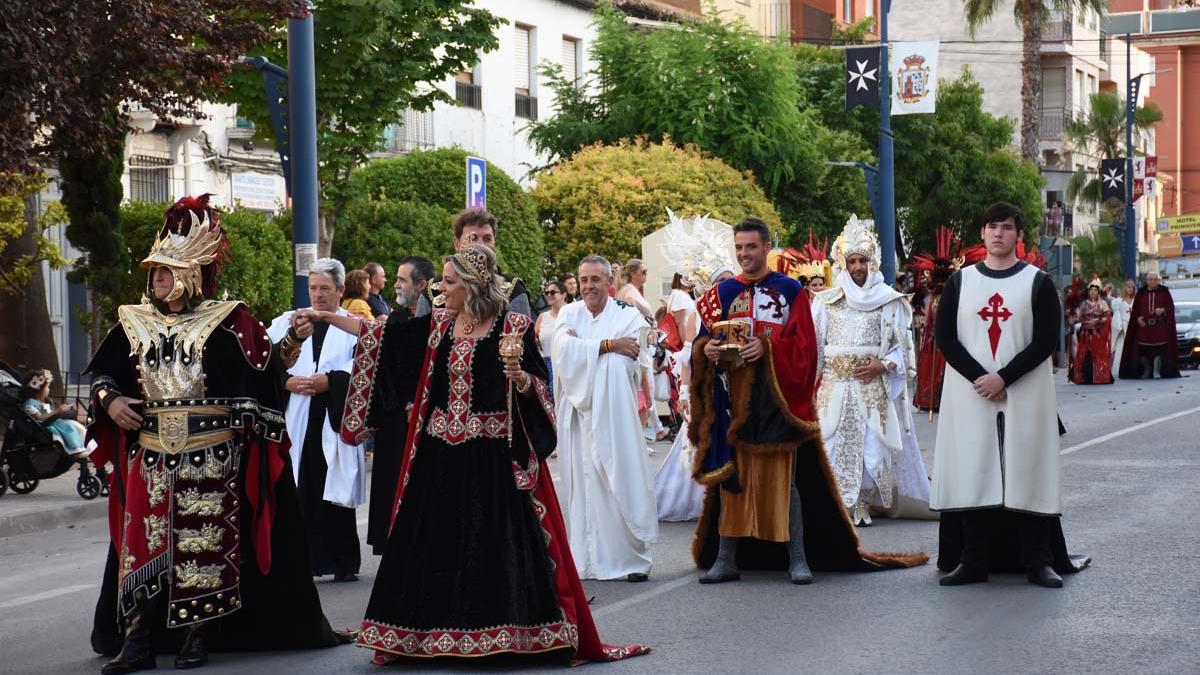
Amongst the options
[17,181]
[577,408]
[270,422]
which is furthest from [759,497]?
[17,181]

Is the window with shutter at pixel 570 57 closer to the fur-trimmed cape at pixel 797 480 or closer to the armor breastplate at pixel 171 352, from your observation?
the fur-trimmed cape at pixel 797 480

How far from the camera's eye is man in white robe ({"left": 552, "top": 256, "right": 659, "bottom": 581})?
10.4 meters

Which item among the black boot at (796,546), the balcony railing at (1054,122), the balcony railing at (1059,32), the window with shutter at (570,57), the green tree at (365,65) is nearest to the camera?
the black boot at (796,546)

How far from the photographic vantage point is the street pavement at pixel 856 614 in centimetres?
784

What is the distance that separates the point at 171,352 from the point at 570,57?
1451 inches

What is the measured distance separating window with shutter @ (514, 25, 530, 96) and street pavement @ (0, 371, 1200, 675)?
98.4 ft

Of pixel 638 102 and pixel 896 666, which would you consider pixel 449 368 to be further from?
pixel 638 102

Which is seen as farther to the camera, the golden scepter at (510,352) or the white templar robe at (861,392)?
the white templar robe at (861,392)

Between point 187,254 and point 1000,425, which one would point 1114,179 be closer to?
point 1000,425

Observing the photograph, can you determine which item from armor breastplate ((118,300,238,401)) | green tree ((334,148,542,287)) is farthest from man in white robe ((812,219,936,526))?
green tree ((334,148,542,287))

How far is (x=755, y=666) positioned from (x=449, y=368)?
1.82 m

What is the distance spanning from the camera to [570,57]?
4416 centimetres

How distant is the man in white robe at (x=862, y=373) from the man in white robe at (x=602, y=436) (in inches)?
89.1

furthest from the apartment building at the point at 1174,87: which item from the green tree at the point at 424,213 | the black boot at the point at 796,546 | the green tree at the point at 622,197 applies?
the black boot at the point at 796,546
